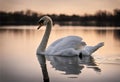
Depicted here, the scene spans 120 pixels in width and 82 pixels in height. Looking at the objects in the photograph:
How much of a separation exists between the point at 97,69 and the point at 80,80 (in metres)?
0.26

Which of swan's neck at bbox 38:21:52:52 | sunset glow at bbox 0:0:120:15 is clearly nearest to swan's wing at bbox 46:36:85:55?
swan's neck at bbox 38:21:52:52

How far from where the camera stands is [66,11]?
3.20 meters

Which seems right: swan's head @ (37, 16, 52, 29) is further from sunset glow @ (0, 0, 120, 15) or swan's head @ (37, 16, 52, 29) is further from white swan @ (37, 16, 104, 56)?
white swan @ (37, 16, 104, 56)

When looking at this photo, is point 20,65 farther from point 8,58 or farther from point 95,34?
point 95,34

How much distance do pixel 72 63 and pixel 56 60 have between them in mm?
132

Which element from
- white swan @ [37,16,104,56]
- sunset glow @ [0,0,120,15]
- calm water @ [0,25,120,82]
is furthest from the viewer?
sunset glow @ [0,0,120,15]

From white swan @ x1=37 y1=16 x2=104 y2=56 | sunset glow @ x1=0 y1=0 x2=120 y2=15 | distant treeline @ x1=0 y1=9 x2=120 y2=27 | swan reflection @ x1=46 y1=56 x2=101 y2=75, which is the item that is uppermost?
sunset glow @ x1=0 y1=0 x2=120 y2=15

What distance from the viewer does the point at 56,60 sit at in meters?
2.73

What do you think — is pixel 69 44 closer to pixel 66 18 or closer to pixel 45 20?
pixel 45 20

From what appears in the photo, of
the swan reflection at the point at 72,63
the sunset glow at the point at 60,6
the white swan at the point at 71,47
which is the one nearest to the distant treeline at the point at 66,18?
the sunset glow at the point at 60,6

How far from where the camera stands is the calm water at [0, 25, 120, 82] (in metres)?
2.32

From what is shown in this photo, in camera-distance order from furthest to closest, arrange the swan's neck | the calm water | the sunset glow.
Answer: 1. the sunset glow
2. the swan's neck
3. the calm water

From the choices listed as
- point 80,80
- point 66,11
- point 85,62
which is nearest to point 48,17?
point 66,11

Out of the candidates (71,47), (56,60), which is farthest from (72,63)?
(71,47)
